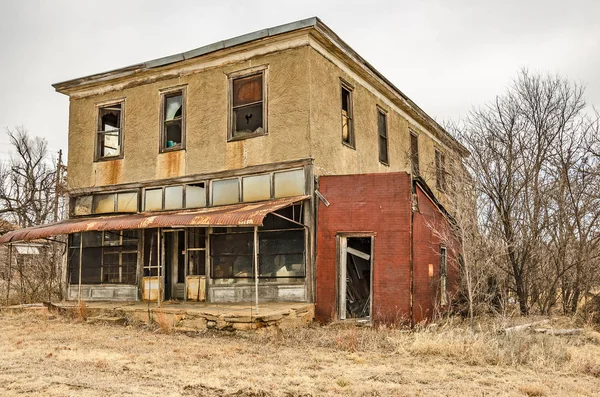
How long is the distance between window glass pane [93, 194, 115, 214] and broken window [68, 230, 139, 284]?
683mm

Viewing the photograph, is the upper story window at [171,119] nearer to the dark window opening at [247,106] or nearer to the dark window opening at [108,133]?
the dark window opening at [108,133]

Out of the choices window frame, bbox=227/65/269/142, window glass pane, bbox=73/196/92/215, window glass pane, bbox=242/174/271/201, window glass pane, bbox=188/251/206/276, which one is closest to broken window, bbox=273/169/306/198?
window glass pane, bbox=242/174/271/201

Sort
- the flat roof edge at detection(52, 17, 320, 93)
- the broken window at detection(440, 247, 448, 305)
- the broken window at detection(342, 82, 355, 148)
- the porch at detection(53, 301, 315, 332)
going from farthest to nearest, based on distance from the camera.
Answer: the broken window at detection(342, 82, 355, 148) → the broken window at detection(440, 247, 448, 305) → the flat roof edge at detection(52, 17, 320, 93) → the porch at detection(53, 301, 315, 332)

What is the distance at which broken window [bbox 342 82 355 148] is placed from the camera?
563 inches

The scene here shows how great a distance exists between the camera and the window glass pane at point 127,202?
1525 cm

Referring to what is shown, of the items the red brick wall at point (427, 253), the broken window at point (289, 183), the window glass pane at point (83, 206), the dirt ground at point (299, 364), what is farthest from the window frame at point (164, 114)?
the red brick wall at point (427, 253)

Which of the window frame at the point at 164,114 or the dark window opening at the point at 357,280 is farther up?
the window frame at the point at 164,114

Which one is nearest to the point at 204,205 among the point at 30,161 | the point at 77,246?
the point at 77,246

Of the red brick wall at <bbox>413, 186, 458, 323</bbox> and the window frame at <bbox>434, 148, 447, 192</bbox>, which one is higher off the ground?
the window frame at <bbox>434, 148, 447, 192</bbox>

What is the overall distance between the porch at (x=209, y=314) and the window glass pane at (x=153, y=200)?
A: 2.84 metres

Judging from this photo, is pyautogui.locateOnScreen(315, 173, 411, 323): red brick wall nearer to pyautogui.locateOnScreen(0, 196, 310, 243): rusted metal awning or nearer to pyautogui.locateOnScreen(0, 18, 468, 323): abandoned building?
pyautogui.locateOnScreen(0, 18, 468, 323): abandoned building

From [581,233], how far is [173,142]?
1118 centimetres

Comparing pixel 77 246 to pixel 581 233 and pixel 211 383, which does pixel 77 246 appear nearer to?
pixel 211 383

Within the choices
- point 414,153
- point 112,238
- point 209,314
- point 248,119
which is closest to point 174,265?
point 112,238
